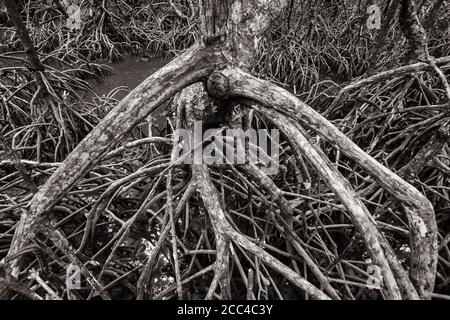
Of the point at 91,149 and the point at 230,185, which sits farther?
the point at 230,185

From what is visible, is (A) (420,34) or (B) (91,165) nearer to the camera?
(B) (91,165)

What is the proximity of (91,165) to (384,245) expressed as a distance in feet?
3.07

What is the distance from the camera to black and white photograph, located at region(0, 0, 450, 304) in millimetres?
1131

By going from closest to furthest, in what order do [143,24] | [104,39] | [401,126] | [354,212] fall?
[354,212]
[401,126]
[104,39]
[143,24]

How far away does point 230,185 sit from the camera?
217cm

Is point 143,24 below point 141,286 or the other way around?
the other way around

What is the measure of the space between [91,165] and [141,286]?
640 mm

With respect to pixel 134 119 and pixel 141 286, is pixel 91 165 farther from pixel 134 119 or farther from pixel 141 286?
pixel 141 286

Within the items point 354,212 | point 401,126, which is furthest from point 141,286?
point 401,126

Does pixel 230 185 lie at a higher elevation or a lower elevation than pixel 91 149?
higher

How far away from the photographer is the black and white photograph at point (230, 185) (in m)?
1.13

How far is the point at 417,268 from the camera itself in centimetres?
101
